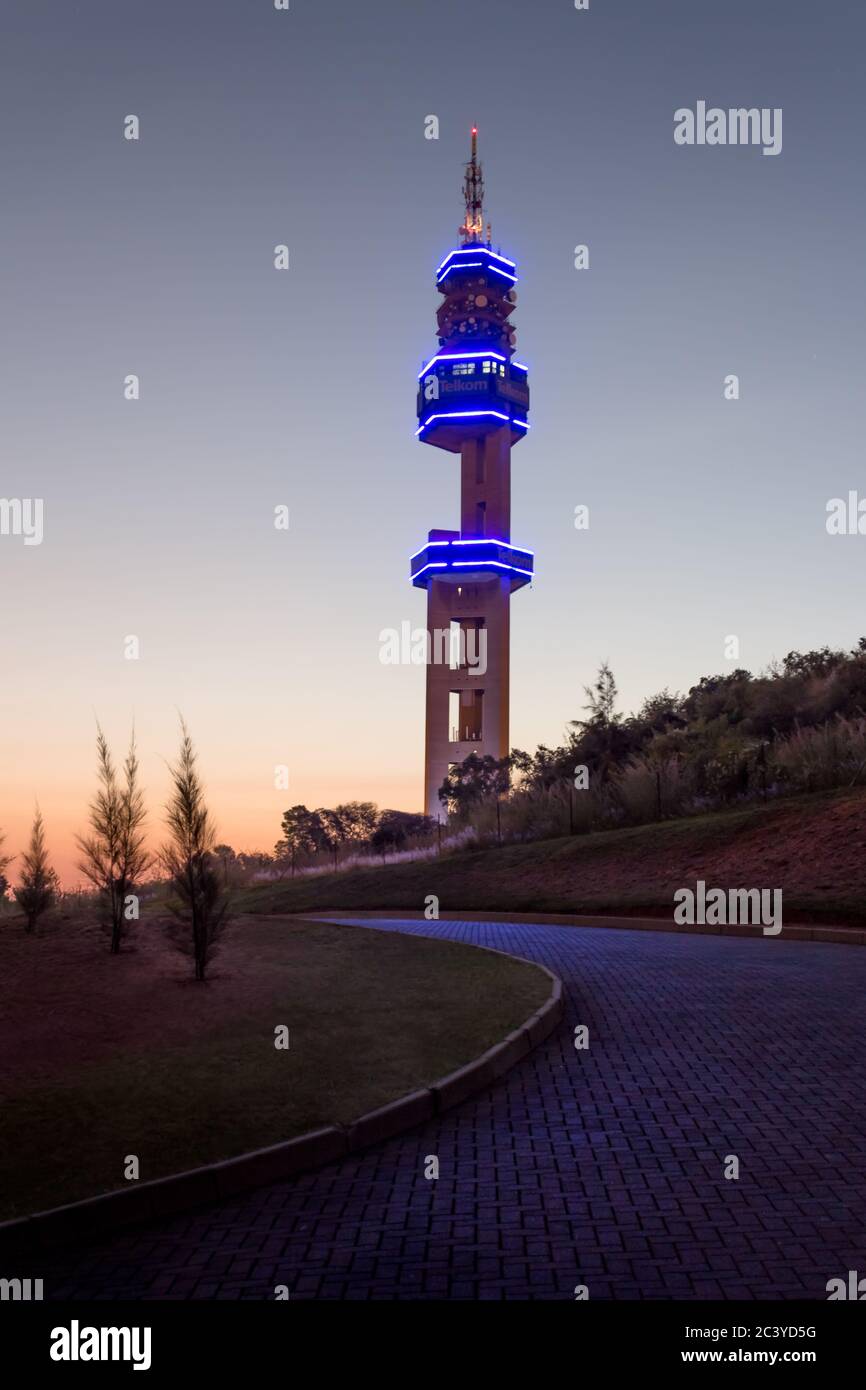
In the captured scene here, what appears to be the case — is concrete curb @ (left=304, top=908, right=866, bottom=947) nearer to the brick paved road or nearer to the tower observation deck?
the brick paved road

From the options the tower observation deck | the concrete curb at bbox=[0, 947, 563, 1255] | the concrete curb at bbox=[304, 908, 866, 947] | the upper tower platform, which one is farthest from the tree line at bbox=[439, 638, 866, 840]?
the upper tower platform

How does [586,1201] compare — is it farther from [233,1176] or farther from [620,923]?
[620,923]

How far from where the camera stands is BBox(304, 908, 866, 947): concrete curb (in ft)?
54.7

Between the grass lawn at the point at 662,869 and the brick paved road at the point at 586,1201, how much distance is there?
10.7 meters

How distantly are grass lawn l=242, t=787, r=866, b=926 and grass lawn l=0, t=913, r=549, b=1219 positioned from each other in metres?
8.38

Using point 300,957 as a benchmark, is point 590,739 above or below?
above

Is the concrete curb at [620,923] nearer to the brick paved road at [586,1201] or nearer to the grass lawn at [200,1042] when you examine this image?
the grass lawn at [200,1042]

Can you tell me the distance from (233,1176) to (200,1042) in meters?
2.81

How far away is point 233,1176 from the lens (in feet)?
19.1
